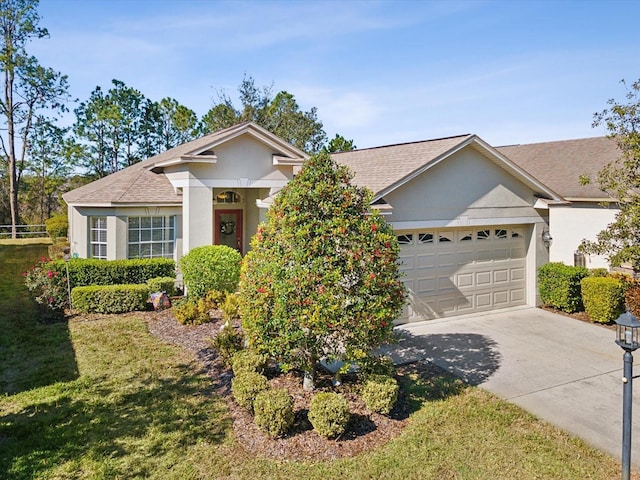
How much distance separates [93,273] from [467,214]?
10.8 m

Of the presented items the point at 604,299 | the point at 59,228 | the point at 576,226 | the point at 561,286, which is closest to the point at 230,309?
the point at 561,286

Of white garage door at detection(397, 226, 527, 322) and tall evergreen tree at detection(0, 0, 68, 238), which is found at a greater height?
tall evergreen tree at detection(0, 0, 68, 238)

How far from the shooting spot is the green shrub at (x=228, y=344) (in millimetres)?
8633

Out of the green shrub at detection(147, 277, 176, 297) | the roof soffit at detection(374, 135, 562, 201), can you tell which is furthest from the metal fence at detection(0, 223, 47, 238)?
the roof soffit at detection(374, 135, 562, 201)

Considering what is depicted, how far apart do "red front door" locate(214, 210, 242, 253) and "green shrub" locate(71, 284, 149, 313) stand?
486 centimetres

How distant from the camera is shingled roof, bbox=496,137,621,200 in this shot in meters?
18.4

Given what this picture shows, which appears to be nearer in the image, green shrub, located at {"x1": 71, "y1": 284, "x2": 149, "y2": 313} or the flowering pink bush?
green shrub, located at {"x1": 71, "y1": 284, "x2": 149, "y2": 313}

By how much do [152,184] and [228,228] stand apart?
322 cm

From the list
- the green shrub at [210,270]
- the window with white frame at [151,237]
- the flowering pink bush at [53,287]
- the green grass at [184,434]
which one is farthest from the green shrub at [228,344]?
the window with white frame at [151,237]

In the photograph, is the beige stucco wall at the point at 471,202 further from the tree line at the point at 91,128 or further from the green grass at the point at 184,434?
the tree line at the point at 91,128

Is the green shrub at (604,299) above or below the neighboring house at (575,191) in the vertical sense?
below

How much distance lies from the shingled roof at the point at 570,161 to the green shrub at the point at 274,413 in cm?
1583

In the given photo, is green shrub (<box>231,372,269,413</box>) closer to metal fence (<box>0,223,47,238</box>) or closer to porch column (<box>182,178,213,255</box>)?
porch column (<box>182,178,213,255</box>)

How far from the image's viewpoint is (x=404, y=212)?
11602mm
